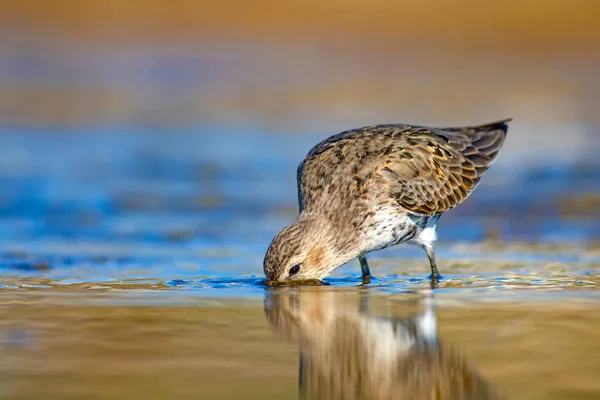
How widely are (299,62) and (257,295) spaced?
620 inches

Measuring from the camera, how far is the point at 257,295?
8.45 m

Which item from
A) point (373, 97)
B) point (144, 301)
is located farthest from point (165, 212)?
point (373, 97)

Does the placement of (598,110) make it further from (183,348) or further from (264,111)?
(183,348)

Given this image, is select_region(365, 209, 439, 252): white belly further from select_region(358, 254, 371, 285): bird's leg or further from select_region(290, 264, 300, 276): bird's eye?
select_region(290, 264, 300, 276): bird's eye

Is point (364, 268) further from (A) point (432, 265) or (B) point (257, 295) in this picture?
(B) point (257, 295)

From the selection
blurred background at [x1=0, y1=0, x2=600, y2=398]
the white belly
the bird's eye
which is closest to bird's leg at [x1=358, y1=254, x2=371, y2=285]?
the white belly

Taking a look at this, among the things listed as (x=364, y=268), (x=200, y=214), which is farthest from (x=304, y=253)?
(x=200, y=214)

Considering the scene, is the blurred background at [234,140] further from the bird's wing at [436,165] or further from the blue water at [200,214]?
the bird's wing at [436,165]

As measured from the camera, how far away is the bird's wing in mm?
9766

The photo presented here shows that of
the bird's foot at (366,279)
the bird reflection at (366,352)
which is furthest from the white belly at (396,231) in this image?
the bird reflection at (366,352)

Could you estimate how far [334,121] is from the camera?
18.6 m

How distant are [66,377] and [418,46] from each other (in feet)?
64.3

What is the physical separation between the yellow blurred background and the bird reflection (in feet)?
34.6

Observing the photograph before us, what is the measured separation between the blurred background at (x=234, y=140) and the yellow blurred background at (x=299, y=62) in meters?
0.06
